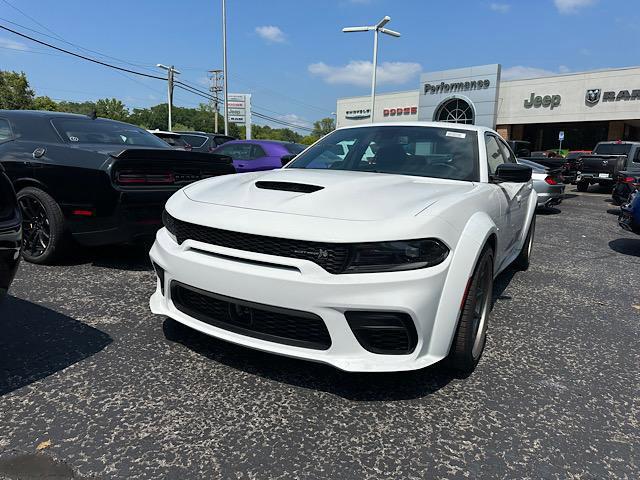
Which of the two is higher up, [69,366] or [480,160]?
[480,160]

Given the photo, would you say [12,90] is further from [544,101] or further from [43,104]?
[544,101]

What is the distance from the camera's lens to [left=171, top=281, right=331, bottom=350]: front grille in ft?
7.02

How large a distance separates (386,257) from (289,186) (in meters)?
0.86

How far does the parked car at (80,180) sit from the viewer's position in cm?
387

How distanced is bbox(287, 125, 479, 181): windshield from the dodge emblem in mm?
32835

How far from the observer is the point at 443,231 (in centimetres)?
220

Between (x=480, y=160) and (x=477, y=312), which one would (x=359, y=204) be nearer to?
(x=477, y=312)

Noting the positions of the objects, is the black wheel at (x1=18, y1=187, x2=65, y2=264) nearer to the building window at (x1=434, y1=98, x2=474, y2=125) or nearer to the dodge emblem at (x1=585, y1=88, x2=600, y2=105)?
the building window at (x1=434, y1=98, x2=474, y2=125)

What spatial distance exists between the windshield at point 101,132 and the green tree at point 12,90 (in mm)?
40875

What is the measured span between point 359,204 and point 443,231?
436mm

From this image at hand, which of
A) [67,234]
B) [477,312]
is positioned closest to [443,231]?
[477,312]

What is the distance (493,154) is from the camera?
12.4ft

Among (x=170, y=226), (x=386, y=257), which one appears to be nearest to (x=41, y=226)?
(x=170, y=226)

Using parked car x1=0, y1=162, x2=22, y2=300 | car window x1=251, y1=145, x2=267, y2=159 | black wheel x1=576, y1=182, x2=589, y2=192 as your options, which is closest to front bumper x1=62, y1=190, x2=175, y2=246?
parked car x1=0, y1=162, x2=22, y2=300
